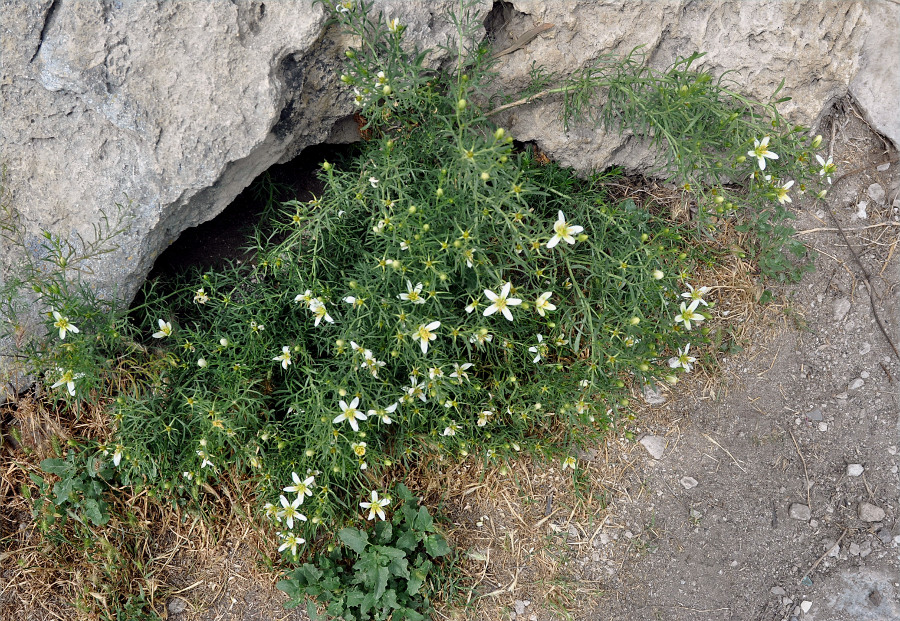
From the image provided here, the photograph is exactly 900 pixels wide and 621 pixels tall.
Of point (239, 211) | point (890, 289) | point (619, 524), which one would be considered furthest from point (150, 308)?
point (890, 289)

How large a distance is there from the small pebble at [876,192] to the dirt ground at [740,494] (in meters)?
0.01

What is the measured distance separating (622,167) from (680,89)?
79cm

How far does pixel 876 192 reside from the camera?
12.2 feet

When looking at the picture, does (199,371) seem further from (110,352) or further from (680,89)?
(680,89)

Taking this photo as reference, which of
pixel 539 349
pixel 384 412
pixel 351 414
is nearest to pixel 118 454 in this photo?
pixel 351 414

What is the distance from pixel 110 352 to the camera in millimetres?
3240

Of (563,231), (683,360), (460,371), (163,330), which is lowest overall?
Result: (683,360)

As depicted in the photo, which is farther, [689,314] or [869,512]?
[869,512]

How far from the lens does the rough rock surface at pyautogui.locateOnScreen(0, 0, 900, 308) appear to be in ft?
9.68

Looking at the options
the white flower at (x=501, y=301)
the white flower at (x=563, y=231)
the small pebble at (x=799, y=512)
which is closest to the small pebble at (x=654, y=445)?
the small pebble at (x=799, y=512)

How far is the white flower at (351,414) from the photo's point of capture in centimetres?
294

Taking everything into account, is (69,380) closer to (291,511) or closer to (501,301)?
(291,511)

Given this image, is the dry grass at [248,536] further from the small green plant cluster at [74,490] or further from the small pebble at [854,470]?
the small pebble at [854,470]

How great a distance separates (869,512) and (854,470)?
22cm
